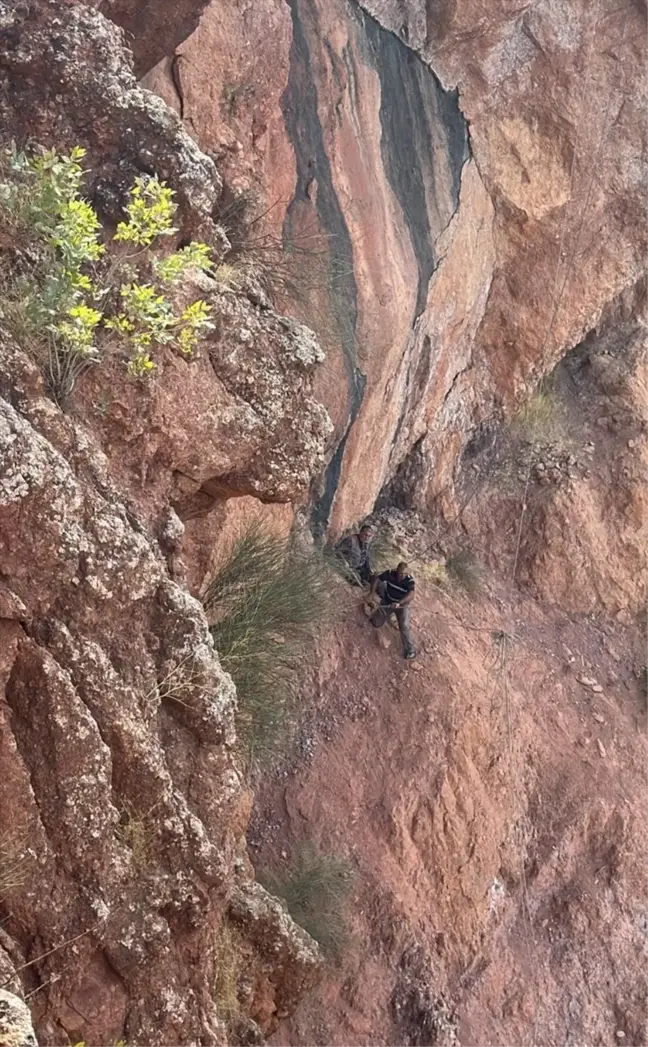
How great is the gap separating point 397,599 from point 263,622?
2710 mm

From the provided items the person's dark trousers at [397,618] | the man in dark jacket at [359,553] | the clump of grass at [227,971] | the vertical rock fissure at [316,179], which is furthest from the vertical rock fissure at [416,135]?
the clump of grass at [227,971]

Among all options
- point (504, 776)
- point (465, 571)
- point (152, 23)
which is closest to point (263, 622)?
point (504, 776)

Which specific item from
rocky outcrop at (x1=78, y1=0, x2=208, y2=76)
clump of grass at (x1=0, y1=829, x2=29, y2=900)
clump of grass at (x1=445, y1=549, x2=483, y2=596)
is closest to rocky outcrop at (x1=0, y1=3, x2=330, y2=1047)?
clump of grass at (x1=0, y1=829, x2=29, y2=900)

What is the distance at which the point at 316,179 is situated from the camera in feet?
25.5

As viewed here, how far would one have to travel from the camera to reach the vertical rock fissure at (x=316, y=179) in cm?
745

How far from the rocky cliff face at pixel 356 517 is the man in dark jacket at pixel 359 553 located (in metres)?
0.35

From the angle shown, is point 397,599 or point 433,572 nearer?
point 397,599

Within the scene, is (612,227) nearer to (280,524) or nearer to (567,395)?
(567,395)

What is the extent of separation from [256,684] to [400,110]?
19.7 ft

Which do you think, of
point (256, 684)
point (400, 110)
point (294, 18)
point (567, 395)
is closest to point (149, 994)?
point (256, 684)

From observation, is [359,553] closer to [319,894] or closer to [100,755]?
[319,894]

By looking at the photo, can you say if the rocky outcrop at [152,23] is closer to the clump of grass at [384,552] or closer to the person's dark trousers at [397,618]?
the person's dark trousers at [397,618]

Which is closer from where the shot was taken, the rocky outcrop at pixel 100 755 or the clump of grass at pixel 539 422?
the rocky outcrop at pixel 100 755

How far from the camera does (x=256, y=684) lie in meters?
7.03
